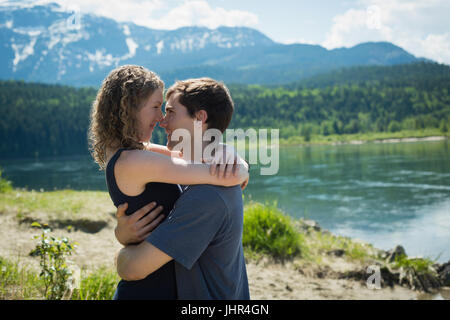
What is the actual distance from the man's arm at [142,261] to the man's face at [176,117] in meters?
0.59

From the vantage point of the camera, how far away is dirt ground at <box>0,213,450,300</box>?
5.89m

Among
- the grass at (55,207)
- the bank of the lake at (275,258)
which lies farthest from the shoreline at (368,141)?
the grass at (55,207)

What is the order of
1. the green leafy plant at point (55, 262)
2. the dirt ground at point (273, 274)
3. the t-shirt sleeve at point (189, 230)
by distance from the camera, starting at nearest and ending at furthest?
1. the t-shirt sleeve at point (189, 230)
2. the green leafy plant at point (55, 262)
3. the dirt ground at point (273, 274)

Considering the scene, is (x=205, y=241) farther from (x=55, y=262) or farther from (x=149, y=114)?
(x=55, y=262)

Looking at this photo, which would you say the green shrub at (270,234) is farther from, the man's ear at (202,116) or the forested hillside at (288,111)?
the forested hillside at (288,111)

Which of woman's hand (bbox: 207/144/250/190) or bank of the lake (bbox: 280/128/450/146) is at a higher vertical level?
woman's hand (bbox: 207/144/250/190)

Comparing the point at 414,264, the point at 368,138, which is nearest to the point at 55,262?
the point at 414,264

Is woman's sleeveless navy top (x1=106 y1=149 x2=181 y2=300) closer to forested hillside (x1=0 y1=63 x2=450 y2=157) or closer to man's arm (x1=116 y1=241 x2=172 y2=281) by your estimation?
man's arm (x1=116 y1=241 x2=172 y2=281)

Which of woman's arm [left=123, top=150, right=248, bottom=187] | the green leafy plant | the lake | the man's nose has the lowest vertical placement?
the lake

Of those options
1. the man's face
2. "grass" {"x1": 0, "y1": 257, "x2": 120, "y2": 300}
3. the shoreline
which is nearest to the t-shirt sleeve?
the man's face

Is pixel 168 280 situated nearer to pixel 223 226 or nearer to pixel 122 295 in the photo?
pixel 122 295

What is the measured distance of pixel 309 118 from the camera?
97.1 metres

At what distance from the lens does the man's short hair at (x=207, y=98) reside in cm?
194
